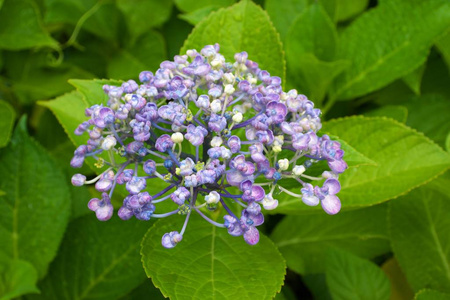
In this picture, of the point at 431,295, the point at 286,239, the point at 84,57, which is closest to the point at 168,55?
the point at 84,57

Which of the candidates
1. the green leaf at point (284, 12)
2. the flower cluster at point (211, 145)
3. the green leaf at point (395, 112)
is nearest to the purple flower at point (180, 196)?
the flower cluster at point (211, 145)

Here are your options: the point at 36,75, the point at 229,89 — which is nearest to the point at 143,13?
the point at 36,75

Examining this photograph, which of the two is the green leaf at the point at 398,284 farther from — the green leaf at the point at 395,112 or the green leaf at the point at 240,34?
the green leaf at the point at 240,34

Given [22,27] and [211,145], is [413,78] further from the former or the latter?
[22,27]

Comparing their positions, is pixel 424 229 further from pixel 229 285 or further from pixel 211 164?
pixel 211 164

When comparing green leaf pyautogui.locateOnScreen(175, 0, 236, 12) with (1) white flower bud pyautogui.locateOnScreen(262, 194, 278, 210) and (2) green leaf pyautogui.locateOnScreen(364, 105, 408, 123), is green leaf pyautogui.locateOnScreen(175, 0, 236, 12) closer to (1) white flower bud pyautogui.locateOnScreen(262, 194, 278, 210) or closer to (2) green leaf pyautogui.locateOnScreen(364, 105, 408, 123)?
(2) green leaf pyautogui.locateOnScreen(364, 105, 408, 123)
